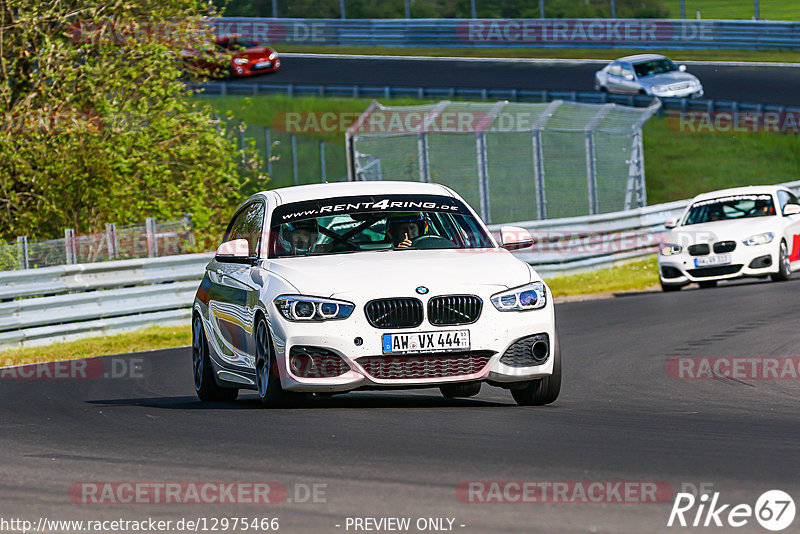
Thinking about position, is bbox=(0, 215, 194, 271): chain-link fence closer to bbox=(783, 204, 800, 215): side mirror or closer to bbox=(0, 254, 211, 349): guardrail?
bbox=(0, 254, 211, 349): guardrail

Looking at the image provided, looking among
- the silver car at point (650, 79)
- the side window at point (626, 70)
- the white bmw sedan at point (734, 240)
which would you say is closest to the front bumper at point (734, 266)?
the white bmw sedan at point (734, 240)

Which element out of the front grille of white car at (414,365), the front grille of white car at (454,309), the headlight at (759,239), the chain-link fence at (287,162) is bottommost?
the chain-link fence at (287,162)

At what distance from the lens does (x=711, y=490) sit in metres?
6.26

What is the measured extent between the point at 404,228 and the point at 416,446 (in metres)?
2.76

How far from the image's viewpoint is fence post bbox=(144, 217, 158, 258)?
812 inches

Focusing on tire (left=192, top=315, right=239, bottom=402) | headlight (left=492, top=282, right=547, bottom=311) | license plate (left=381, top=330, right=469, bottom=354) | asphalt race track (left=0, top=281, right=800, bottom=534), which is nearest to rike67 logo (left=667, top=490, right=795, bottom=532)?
asphalt race track (left=0, top=281, right=800, bottom=534)

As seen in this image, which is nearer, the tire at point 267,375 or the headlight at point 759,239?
the tire at point 267,375

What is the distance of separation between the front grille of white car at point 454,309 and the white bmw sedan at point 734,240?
12.7m

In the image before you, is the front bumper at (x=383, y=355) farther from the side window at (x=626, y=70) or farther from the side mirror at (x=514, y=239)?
the side window at (x=626, y=70)

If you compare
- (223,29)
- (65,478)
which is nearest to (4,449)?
(65,478)

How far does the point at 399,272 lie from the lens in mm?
9273

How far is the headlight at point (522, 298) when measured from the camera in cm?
926

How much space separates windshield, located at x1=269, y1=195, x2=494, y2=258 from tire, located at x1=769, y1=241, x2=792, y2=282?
1194cm

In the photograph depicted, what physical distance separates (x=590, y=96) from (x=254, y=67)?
49.8ft
